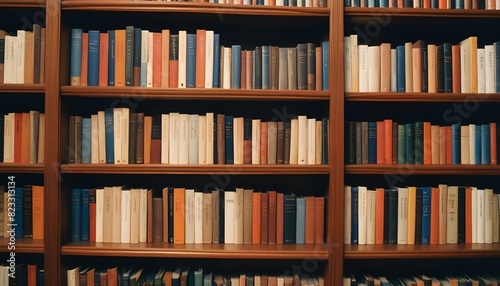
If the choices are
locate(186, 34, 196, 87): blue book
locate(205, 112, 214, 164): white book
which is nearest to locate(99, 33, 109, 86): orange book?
locate(186, 34, 196, 87): blue book

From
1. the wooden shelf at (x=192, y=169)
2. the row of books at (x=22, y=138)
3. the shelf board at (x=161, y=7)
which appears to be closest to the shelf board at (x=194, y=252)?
the wooden shelf at (x=192, y=169)

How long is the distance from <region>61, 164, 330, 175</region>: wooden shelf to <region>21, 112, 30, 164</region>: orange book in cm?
20

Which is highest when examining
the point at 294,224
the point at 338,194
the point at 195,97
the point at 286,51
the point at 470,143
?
the point at 286,51

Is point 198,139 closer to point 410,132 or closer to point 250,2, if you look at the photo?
point 250,2

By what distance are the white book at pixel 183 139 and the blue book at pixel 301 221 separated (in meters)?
0.52

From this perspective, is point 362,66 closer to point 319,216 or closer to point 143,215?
point 319,216

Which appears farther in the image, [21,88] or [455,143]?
[455,143]

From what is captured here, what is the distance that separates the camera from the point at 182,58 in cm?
153

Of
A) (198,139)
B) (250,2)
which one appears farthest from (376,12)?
(198,139)

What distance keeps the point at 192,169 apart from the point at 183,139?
0.14 meters

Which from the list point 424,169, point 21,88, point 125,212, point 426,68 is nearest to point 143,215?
point 125,212

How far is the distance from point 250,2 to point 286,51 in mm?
256

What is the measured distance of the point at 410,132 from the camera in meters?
1.56

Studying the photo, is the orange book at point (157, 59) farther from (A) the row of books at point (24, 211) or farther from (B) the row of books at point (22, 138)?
(A) the row of books at point (24, 211)
